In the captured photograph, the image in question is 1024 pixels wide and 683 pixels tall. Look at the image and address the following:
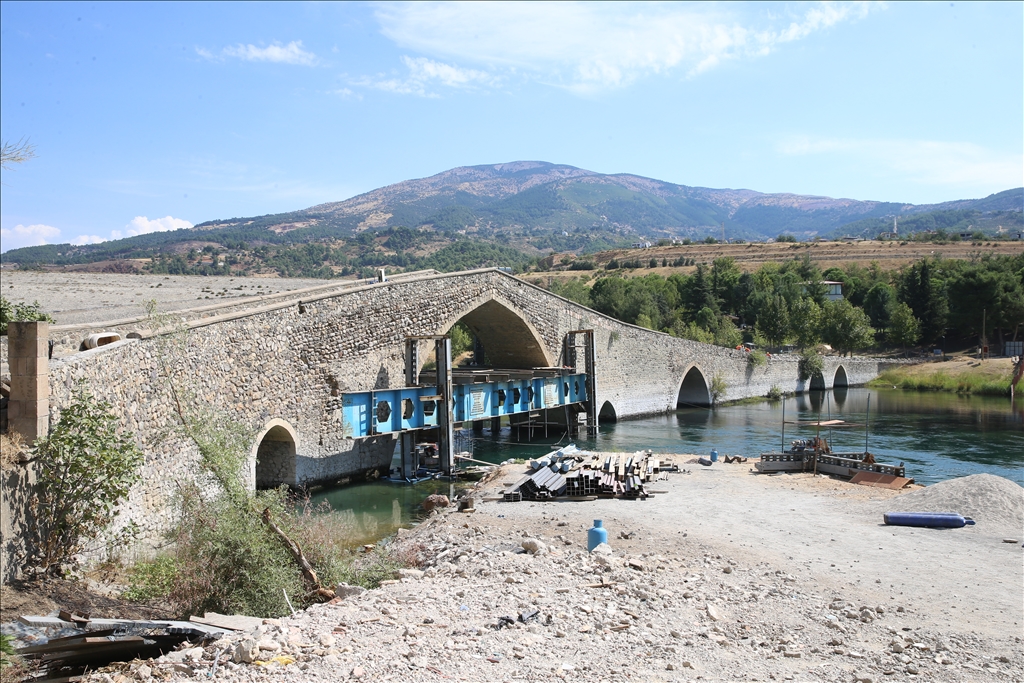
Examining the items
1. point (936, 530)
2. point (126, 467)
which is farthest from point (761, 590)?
point (126, 467)

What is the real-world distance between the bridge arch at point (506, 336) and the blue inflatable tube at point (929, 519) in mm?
16249

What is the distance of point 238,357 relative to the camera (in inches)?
687

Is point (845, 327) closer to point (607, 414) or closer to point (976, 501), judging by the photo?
point (607, 414)

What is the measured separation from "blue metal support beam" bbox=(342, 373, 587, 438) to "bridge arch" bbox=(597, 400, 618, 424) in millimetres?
3583

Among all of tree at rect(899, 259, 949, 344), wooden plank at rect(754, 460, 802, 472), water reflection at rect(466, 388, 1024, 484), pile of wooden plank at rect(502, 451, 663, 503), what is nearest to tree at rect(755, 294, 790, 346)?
tree at rect(899, 259, 949, 344)

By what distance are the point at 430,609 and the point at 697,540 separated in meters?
5.64

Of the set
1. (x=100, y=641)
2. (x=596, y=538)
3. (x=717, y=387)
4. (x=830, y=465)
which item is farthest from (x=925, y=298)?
(x=100, y=641)

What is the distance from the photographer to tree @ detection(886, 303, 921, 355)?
62.8 m

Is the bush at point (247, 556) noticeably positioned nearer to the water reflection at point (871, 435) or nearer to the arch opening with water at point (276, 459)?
the arch opening with water at point (276, 459)

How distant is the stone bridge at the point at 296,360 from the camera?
12.4 metres

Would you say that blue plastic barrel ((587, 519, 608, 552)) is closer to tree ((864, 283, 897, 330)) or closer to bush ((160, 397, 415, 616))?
bush ((160, 397, 415, 616))

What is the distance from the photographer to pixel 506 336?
31531 millimetres

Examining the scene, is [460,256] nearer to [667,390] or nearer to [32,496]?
[667,390]

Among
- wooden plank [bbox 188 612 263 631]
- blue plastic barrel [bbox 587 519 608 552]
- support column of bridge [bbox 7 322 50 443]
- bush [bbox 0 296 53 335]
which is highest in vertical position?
bush [bbox 0 296 53 335]
